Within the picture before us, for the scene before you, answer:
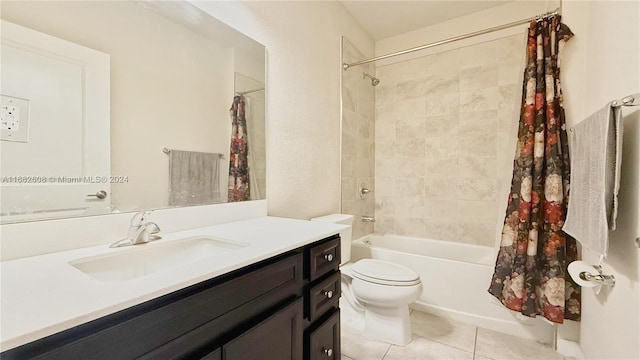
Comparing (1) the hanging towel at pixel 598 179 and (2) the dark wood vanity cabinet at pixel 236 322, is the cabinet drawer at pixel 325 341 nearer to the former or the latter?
(2) the dark wood vanity cabinet at pixel 236 322

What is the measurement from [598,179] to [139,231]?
Answer: 5.76ft

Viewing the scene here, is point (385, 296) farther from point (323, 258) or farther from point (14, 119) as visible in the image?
point (14, 119)

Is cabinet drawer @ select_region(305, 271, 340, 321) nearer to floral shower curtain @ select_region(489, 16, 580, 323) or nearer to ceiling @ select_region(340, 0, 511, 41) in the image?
floral shower curtain @ select_region(489, 16, 580, 323)

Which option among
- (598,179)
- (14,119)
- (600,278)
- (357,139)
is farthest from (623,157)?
(14,119)

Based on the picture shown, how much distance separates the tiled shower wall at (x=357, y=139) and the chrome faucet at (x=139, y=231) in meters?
1.61

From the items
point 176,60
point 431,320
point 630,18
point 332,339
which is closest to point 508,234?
point 431,320

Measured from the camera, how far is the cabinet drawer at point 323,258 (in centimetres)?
100

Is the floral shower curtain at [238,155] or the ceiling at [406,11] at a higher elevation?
the ceiling at [406,11]

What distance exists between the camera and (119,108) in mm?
976

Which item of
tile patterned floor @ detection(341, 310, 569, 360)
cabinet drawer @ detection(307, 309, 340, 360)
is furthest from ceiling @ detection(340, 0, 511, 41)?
tile patterned floor @ detection(341, 310, 569, 360)

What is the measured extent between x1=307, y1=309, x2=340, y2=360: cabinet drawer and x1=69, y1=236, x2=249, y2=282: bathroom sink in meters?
0.45

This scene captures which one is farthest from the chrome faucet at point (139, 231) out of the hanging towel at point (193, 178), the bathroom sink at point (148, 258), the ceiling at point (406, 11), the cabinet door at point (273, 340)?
the ceiling at point (406, 11)

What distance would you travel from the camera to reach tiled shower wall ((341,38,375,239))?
2406mm

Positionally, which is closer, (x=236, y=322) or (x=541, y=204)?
(x=236, y=322)
